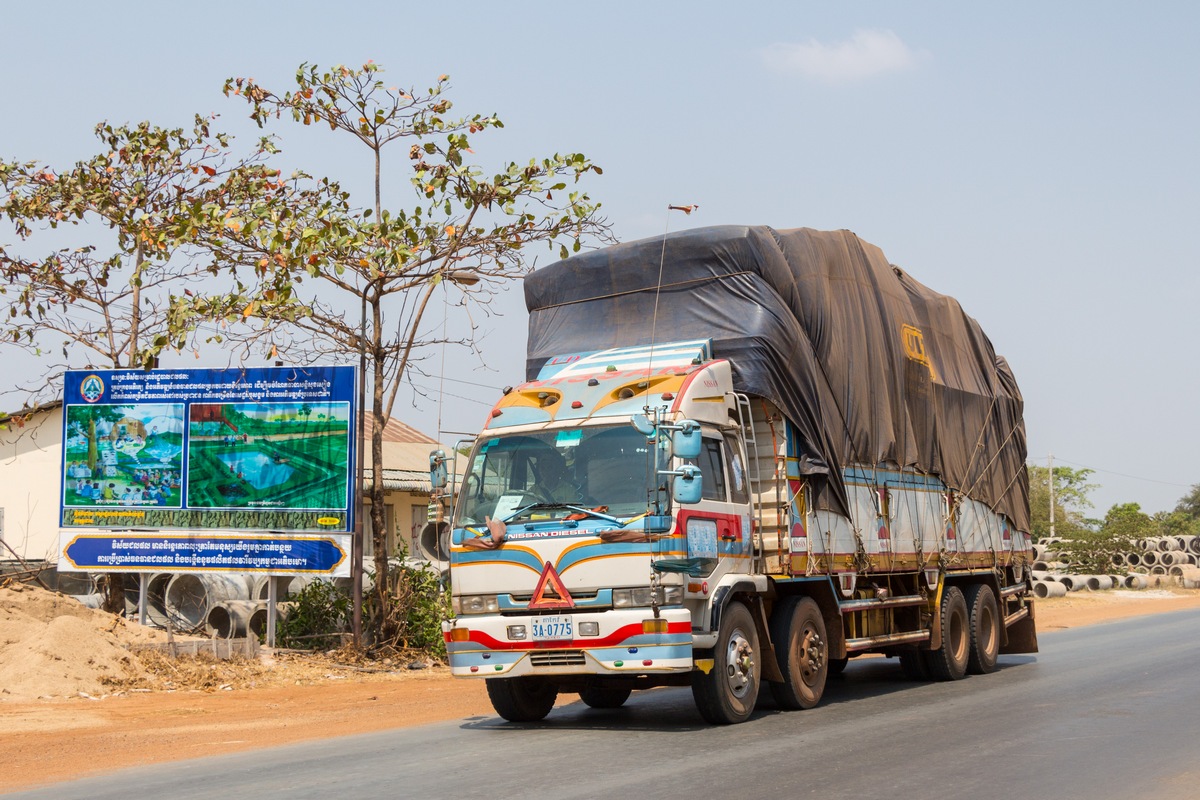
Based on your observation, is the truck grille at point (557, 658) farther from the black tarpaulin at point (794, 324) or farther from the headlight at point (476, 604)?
the black tarpaulin at point (794, 324)

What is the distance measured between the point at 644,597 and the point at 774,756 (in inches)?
64.5

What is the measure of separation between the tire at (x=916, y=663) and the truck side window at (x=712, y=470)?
17.3 ft

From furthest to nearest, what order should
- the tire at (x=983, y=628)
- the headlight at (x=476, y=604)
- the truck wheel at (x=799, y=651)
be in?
the tire at (x=983, y=628)
the truck wheel at (x=799, y=651)
the headlight at (x=476, y=604)

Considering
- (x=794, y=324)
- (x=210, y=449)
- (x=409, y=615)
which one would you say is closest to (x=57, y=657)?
(x=210, y=449)

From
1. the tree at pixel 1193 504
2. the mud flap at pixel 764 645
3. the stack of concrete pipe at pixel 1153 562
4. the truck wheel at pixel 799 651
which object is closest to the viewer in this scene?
the mud flap at pixel 764 645

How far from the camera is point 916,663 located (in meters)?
14.7

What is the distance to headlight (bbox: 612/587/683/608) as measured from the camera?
9633mm

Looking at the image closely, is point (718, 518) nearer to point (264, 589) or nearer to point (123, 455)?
point (123, 455)

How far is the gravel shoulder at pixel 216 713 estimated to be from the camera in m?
9.95

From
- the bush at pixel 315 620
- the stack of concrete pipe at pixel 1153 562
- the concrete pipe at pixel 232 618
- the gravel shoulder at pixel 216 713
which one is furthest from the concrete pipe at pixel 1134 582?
the concrete pipe at pixel 232 618

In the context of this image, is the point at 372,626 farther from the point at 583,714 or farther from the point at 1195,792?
the point at 1195,792

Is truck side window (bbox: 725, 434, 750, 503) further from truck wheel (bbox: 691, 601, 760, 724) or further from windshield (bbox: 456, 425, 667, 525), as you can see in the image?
A: windshield (bbox: 456, 425, 667, 525)

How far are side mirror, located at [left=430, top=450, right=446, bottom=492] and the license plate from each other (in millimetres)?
1635

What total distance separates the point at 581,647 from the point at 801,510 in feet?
8.80
